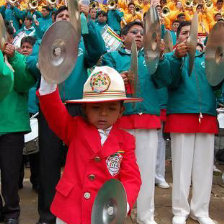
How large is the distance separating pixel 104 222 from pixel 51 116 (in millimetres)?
706

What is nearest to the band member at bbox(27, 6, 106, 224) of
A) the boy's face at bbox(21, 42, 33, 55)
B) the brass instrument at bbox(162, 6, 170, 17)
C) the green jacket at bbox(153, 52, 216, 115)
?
the green jacket at bbox(153, 52, 216, 115)

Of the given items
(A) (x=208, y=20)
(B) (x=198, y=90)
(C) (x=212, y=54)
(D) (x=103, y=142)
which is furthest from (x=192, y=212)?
(A) (x=208, y=20)

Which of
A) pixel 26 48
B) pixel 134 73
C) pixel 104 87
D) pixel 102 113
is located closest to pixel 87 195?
pixel 102 113

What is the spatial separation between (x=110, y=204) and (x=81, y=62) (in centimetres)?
181

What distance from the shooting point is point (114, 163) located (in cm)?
250

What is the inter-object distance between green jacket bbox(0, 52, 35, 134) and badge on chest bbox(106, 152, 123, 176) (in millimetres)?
1390

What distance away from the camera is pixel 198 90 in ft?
12.7

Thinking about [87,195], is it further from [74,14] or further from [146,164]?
[146,164]

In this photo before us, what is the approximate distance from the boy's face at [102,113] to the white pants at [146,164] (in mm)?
1242

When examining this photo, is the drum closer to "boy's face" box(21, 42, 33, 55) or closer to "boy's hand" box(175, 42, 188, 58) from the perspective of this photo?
"boy's face" box(21, 42, 33, 55)

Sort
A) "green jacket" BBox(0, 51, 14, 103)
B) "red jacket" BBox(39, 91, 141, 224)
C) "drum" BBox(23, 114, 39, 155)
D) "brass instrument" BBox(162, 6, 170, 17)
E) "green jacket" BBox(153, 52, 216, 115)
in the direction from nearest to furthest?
"red jacket" BBox(39, 91, 141, 224)
"green jacket" BBox(0, 51, 14, 103)
"green jacket" BBox(153, 52, 216, 115)
"drum" BBox(23, 114, 39, 155)
"brass instrument" BBox(162, 6, 170, 17)

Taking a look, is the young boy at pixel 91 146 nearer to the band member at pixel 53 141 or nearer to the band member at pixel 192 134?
the band member at pixel 53 141

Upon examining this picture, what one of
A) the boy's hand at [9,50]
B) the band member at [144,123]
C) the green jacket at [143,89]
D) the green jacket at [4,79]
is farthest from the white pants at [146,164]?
the green jacket at [4,79]

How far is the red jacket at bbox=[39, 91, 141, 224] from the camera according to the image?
7.88 feet
